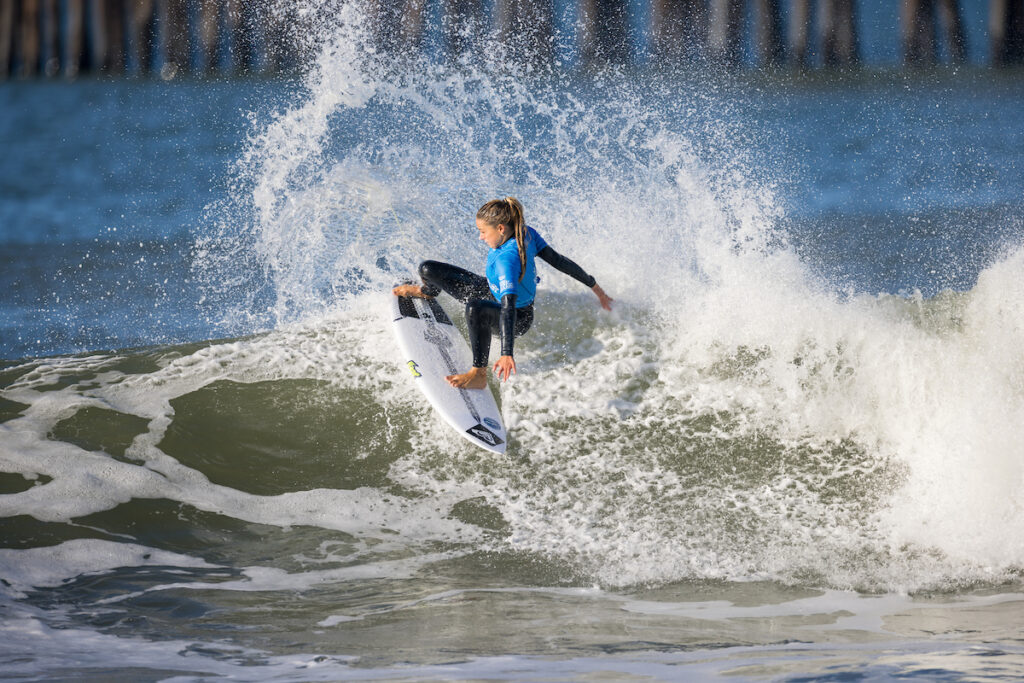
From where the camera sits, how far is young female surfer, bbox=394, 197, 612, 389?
595 cm

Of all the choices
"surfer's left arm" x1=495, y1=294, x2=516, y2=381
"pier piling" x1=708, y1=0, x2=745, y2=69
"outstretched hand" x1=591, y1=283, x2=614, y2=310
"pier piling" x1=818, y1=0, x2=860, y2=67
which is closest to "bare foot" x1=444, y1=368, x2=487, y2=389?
"surfer's left arm" x1=495, y1=294, x2=516, y2=381

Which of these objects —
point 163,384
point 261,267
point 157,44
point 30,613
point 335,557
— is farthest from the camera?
point 157,44

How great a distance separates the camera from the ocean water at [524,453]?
14.0 feet

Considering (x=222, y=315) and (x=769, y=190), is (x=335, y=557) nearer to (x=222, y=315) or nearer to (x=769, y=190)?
(x=222, y=315)

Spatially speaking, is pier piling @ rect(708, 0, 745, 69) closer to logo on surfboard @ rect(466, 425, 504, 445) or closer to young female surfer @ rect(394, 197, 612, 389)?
young female surfer @ rect(394, 197, 612, 389)

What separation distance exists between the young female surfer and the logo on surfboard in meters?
0.44

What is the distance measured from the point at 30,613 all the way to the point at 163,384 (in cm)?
317

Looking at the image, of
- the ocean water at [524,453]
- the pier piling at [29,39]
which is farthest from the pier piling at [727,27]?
the pier piling at [29,39]

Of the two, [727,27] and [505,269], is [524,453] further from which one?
[727,27]

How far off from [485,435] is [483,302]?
91 centimetres

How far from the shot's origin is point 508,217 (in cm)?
597

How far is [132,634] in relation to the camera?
4.31 metres

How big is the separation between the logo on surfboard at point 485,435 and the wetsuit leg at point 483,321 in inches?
20.8

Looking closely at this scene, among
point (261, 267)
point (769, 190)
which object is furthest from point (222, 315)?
point (769, 190)
